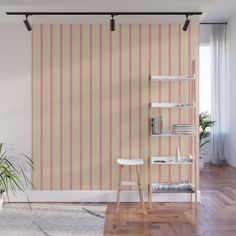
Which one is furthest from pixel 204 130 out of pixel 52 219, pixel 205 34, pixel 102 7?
pixel 52 219

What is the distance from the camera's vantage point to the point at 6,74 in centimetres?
461

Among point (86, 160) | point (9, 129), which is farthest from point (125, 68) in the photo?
point (9, 129)

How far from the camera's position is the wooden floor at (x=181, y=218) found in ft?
11.2

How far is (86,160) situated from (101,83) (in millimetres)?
1028

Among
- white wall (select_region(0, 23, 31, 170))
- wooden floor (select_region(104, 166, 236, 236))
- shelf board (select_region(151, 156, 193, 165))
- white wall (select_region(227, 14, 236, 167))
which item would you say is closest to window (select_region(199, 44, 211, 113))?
white wall (select_region(227, 14, 236, 167))

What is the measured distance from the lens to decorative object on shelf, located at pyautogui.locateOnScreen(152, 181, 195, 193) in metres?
4.29

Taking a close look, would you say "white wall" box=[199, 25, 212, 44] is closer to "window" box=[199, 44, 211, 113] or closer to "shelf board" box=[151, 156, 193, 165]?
"window" box=[199, 44, 211, 113]

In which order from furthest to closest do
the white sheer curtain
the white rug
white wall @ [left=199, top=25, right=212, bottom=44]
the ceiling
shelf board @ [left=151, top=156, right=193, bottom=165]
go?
white wall @ [left=199, top=25, right=212, bottom=44]
the white sheer curtain
shelf board @ [left=151, top=156, right=193, bottom=165]
the ceiling
the white rug

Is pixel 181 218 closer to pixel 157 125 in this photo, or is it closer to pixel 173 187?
pixel 173 187

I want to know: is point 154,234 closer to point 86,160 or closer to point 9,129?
point 86,160

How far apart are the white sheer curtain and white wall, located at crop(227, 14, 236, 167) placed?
0.13 meters

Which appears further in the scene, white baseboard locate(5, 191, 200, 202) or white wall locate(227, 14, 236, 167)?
white wall locate(227, 14, 236, 167)

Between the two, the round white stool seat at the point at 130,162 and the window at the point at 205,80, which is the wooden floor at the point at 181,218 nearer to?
the round white stool seat at the point at 130,162

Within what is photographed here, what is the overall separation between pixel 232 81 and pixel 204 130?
3.88 feet
